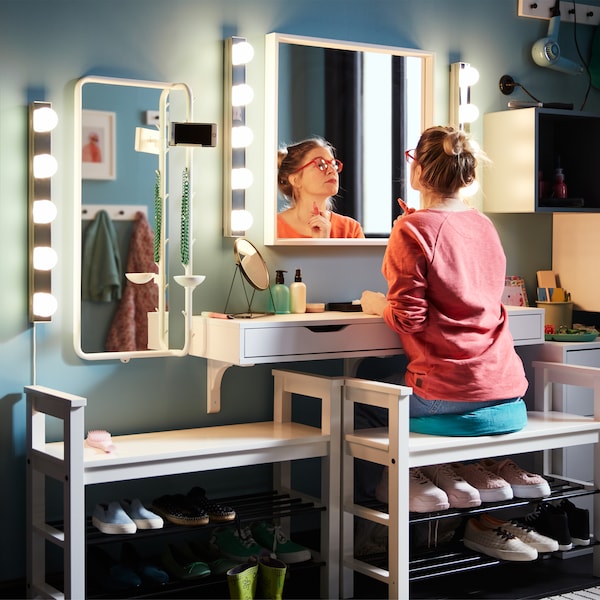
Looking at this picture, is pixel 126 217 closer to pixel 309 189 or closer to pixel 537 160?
pixel 309 189

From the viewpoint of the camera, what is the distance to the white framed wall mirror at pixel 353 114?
3480 mm

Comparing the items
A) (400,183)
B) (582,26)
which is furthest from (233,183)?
(582,26)

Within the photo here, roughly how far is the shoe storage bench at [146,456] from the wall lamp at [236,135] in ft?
1.79

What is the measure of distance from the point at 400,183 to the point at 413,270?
0.74m

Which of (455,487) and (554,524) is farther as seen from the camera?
(554,524)

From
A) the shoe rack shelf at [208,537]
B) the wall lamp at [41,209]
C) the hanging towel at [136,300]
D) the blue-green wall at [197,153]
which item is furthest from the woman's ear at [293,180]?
the shoe rack shelf at [208,537]

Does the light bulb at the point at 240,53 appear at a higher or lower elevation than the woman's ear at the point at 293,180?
higher

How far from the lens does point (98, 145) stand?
124 inches

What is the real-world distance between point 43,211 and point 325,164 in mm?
1019

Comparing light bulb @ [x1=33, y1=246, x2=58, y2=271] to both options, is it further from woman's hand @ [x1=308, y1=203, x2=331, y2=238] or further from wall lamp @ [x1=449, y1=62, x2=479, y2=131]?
wall lamp @ [x1=449, y1=62, x2=479, y2=131]

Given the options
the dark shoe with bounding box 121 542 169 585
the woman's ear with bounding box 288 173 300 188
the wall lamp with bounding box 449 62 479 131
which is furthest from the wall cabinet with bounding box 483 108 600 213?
the dark shoe with bounding box 121 542 169 585

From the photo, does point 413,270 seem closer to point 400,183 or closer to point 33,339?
point 400,183

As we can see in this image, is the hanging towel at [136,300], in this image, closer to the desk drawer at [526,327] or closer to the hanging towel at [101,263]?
the hanging towel at [101,263]

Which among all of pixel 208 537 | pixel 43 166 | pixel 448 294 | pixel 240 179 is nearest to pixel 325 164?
pixel 240 179
